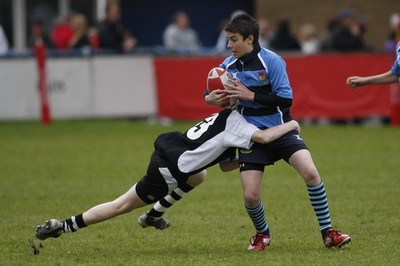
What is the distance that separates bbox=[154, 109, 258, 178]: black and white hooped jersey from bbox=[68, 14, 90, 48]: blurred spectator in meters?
14.0

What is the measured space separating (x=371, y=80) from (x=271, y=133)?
1.41 m

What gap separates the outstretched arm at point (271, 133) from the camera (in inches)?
314

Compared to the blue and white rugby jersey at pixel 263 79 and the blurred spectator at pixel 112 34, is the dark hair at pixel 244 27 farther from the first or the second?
the blurred spectator at pixel 112 34

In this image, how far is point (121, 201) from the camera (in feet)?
27.1

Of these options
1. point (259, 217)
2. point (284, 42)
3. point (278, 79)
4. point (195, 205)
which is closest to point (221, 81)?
point (278, 79)

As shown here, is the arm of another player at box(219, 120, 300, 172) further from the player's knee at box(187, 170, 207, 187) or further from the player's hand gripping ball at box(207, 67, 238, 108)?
the player's knee at box(187, 170, 207, 187)

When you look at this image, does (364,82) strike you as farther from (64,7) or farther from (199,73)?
(64,7)

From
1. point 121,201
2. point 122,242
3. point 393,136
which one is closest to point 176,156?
point 121,201

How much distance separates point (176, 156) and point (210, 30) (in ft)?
70.2

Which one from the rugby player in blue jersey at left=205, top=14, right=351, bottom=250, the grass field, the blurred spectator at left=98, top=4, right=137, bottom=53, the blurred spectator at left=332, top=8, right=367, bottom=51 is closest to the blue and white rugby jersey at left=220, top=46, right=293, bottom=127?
the rugby player in blue jersey at left=205, top=14, right=351, bottom=250

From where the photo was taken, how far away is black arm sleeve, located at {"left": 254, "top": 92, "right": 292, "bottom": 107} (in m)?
7.99

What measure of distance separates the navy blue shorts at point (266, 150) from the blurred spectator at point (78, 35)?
14.2 metres

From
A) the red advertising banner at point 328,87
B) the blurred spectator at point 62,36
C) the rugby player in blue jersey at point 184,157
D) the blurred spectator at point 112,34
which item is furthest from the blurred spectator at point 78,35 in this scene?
the rugby player in blue jersey at point 184,157

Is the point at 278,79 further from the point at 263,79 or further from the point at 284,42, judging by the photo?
the point at 284,42
